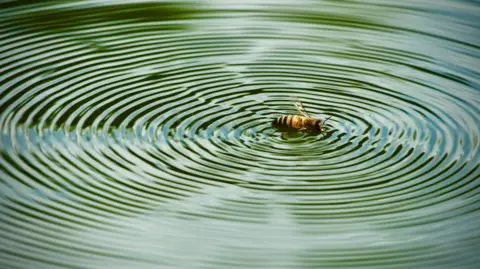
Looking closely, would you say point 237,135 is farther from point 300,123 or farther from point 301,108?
point 301,108

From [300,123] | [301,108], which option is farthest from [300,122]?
[301,108]

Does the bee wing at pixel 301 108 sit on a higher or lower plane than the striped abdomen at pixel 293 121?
higher

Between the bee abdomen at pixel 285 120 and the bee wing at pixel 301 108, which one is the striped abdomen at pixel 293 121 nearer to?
the bee abdomen at pixel 285 120

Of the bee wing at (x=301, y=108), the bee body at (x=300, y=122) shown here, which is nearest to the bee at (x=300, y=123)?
the bee body at (x=300, y=122)

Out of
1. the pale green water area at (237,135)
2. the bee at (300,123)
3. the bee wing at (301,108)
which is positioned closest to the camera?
the pale green water area at (237,135)

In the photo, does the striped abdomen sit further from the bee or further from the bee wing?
the bee wing

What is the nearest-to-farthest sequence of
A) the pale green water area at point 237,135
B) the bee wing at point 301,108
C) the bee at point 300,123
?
the pale green water area at point 237,135
the bee at point 300,123
the bee wing at point 301,108

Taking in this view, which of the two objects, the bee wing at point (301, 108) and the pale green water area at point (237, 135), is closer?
the pale green water area at point (237, 135)

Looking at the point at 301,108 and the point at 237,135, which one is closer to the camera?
the point at 237,135

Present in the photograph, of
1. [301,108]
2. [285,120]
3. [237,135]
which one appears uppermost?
[301,108]

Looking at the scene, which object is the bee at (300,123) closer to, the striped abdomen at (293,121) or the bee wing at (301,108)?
the striped abdomen at (293,121)
